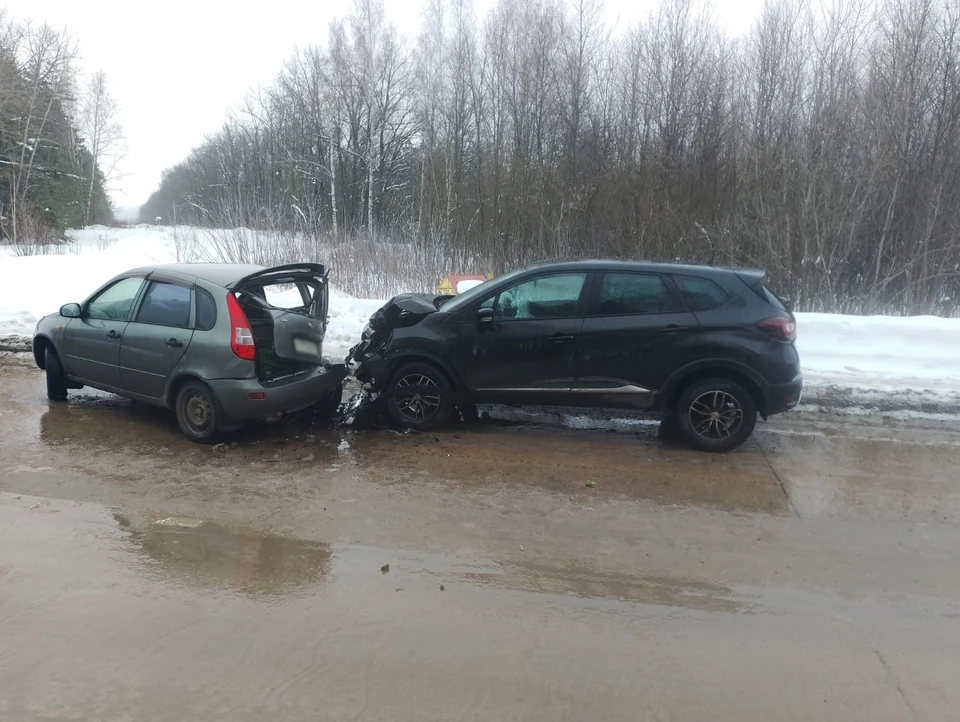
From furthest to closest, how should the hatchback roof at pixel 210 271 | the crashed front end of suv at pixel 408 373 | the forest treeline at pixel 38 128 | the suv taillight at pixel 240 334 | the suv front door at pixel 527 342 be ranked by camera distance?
the forest treeline at pixel 38 128 → the crashed front end of suv at pixel 408 373 → the suv front door at pixel 527 342 → the hatchback roof at pixel 210 271 → the suv taillight at pixel 240 334

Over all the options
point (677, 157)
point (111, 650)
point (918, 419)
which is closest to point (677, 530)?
point (111, 650)

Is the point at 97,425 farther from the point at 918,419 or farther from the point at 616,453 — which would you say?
the point at 918,419

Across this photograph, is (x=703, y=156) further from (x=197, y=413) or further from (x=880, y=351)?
(x=197, y=413)

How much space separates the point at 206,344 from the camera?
20.6ft

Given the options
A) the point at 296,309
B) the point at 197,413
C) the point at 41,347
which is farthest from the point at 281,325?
the point at 41,347

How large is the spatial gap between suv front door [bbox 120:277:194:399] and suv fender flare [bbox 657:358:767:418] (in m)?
4.53

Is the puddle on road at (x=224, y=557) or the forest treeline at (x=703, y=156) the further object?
the forest treeline at (x=703, y=156)

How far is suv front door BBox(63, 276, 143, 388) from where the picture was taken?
274 inches

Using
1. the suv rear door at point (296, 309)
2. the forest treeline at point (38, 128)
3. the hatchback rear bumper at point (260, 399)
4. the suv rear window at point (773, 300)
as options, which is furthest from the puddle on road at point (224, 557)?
the forest treeline at point (38, 128)

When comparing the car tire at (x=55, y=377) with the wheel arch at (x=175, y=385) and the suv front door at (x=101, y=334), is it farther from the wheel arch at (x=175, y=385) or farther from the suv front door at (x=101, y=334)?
the wheel arch at (x=175, y=385)

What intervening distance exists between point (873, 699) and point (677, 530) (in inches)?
70.7

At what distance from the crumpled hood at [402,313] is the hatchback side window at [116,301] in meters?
2.43

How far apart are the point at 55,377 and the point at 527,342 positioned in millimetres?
5276

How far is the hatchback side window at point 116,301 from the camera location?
7.00 m
